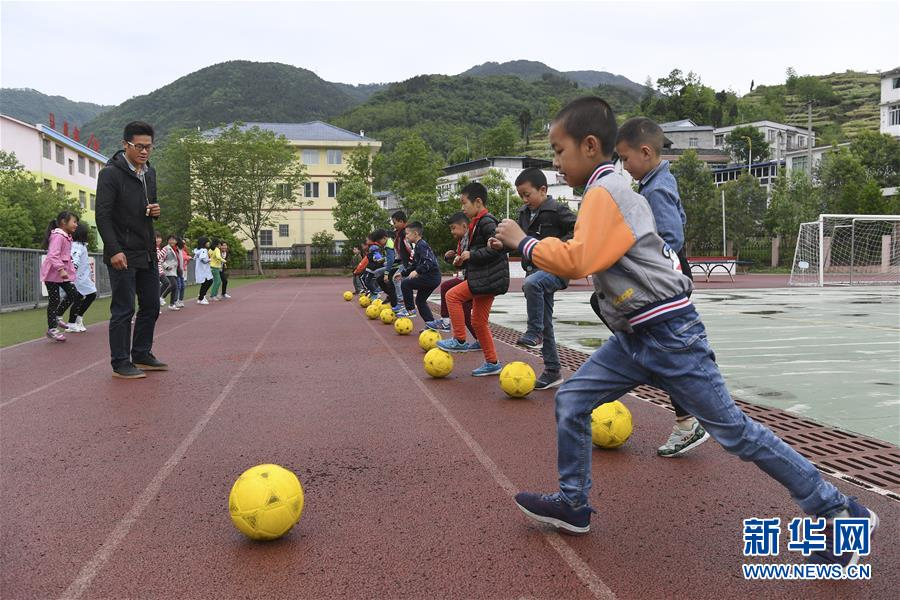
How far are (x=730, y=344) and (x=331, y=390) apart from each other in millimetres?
5849

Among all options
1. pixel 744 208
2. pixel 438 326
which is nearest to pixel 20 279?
pixel 438 326

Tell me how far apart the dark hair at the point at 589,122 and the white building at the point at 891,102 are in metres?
80.1

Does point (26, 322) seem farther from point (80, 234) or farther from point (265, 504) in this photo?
point (265, 504)

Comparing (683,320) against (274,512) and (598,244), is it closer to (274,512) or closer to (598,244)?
(598,244)

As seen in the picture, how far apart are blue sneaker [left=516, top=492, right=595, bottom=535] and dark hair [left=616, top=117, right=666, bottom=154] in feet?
7.02

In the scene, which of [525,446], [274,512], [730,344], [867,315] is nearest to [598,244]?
[274,512]

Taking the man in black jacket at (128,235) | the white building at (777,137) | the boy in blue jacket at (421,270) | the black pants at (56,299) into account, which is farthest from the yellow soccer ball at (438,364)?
the white building at (777,137)

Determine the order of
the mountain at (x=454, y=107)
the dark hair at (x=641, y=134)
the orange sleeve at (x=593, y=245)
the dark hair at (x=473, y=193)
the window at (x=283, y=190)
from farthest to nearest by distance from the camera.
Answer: the mountain at (x=454, y=107), the window at (x=283, y=190), the dark hair at (x=473, y=193), the dark hair at (x=641, y=134), the orange sleeve at (x=593, y=245)

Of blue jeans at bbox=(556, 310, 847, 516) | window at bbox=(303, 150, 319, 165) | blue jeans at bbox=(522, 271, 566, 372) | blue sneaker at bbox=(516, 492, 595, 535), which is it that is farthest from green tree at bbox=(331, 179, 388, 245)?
blue jeans at bbox=(556, 310, 847, 516)

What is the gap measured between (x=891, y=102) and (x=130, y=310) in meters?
81.1

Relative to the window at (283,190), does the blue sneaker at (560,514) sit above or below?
below

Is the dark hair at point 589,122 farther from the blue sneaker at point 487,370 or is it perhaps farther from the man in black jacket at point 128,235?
the man in black jacket at point 128,235

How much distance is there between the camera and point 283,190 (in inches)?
1849

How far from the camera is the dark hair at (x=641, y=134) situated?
397cm
